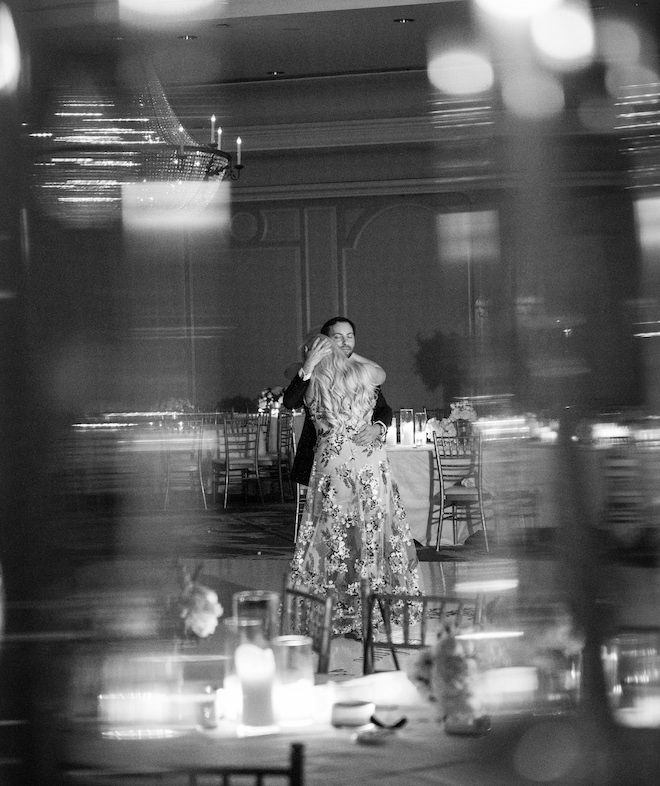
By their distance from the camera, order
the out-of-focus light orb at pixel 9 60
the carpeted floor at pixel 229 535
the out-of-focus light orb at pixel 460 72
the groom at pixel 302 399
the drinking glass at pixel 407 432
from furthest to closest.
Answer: the out-of-focus light orb at pixel 460 72
the drinking glass at pixel 407 432
the carpeted floor at pixel 229 535
the groom at pixel 302 399
the out-of-focus light orb at pixel 9 60

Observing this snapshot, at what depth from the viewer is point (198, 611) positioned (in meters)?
1.28

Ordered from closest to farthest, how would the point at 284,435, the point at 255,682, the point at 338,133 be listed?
the point at 255,682
the point at 284,435
the point at 338,133

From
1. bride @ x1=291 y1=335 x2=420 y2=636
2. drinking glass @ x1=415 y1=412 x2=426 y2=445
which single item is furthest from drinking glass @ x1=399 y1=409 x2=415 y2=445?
bride @ x1=291 y1=335 x2=420 y2=636

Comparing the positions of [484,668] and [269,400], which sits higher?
[269,400]

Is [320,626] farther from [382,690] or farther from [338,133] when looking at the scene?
[338,133]

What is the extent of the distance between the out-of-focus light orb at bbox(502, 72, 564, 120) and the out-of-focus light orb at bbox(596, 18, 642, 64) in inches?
4.1

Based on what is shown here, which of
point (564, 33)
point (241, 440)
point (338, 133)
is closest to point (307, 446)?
point (564, 33)

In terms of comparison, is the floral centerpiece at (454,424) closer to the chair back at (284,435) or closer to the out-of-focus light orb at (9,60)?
the chair back at (284,435)

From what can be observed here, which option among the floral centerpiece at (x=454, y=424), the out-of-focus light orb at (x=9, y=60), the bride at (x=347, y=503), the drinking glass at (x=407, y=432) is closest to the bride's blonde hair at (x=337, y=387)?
the bride at (x=347, y=503)

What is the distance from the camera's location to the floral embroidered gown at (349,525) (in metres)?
3.59

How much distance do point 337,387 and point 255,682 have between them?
97.2 inches

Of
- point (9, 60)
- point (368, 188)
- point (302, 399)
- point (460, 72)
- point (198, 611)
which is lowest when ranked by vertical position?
point (198, 611)

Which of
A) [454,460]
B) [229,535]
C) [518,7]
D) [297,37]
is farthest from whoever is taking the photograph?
[297,37]

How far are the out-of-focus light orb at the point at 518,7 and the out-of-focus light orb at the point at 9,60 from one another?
866 millimetres
